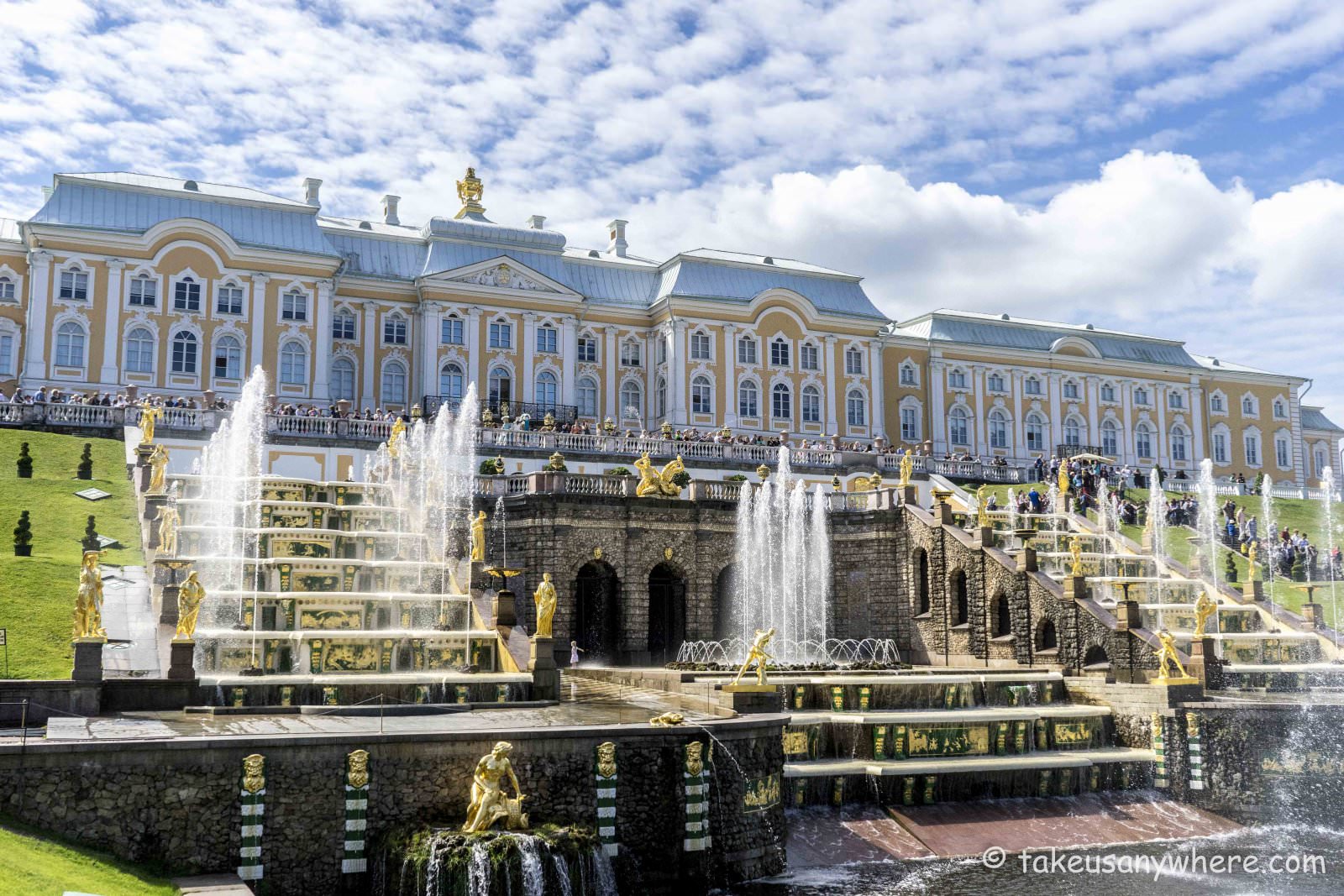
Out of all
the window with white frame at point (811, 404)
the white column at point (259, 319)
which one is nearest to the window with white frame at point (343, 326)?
the white column at point (259, 319)

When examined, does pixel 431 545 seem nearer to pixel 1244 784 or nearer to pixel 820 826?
pixel 820 826

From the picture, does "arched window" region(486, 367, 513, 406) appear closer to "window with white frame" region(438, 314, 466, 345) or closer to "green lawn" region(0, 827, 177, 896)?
"window with white frame" region(438, 314, 466, 345)

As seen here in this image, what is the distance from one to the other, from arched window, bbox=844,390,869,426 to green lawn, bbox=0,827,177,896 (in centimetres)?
5081

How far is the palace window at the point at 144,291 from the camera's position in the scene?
51219 millimetres

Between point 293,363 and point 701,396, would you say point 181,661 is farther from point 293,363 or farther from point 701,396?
point 701,396

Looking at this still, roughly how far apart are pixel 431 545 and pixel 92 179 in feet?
97.4

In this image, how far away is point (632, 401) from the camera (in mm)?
61781

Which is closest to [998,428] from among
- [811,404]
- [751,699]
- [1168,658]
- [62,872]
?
[811,404]

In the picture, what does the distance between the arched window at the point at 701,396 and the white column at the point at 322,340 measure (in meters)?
16.8

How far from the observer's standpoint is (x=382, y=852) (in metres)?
16.5

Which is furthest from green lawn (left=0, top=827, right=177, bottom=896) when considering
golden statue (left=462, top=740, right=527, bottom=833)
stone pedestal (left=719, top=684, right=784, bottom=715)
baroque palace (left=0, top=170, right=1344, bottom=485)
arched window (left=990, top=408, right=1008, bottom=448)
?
arched window (left=990, top=408, right=1008, bottom=448)

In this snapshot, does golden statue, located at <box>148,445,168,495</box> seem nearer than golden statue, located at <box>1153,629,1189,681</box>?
No

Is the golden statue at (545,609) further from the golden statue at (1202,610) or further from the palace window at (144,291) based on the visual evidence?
the palace window at (144,291)

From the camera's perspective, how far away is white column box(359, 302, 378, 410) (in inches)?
2213
